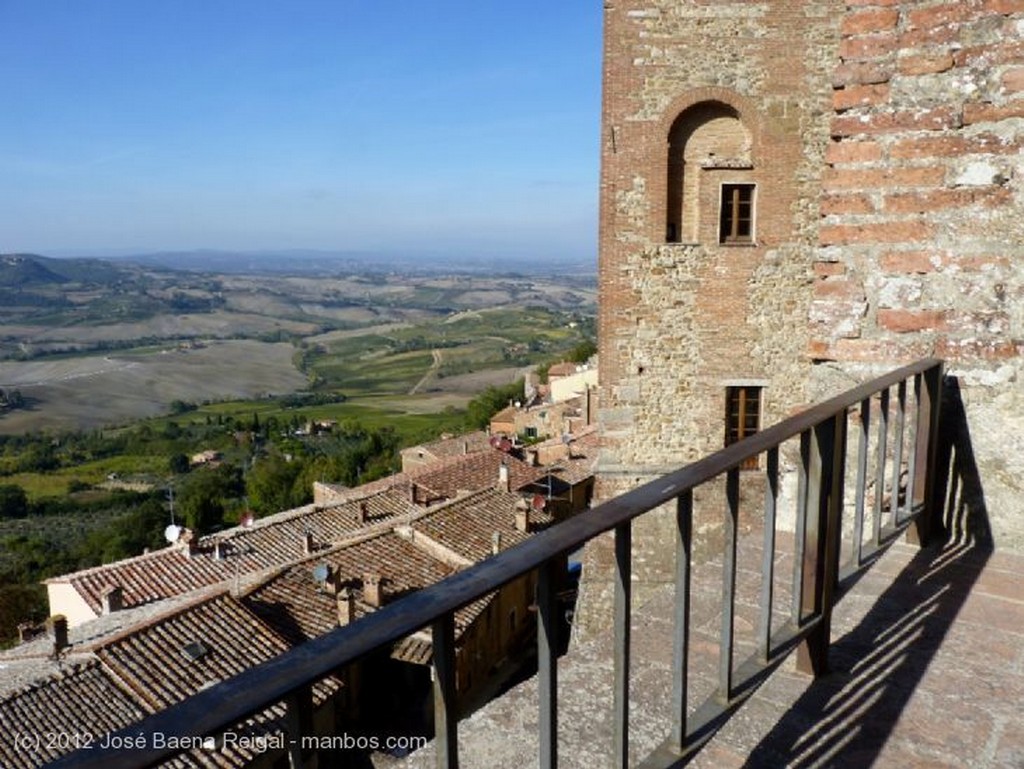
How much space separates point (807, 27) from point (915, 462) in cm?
764

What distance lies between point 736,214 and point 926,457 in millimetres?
7213

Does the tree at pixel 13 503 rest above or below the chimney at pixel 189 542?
below

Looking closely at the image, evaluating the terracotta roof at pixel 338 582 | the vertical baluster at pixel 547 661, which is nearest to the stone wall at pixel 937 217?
the vertical baluster at pixel 547 661

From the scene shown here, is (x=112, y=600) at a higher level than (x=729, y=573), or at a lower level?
lower

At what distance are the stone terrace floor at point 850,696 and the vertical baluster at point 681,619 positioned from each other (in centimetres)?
39

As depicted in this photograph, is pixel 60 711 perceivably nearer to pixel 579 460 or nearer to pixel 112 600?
pixel 112 600

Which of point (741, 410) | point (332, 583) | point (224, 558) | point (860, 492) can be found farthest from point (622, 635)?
point (224, 558)

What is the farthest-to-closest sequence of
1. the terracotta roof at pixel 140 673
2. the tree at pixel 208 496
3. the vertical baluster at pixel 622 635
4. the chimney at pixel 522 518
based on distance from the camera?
1. the tree at pixel 208 496
2. the chimney at pixel 522 518
3. the terracotta roof at pixel 140 673
4. the vertical baluster at pixel 622 635

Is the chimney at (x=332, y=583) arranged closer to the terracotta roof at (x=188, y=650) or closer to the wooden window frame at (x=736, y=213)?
the terracotta roof at (x=188, y=650)

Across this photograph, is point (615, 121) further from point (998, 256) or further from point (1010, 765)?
point (1010, 765)

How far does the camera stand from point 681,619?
1802 mm

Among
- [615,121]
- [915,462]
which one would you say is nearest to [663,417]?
[615,121]

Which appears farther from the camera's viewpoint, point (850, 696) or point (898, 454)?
point (898, 454)

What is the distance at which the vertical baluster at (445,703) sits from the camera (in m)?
1.22
